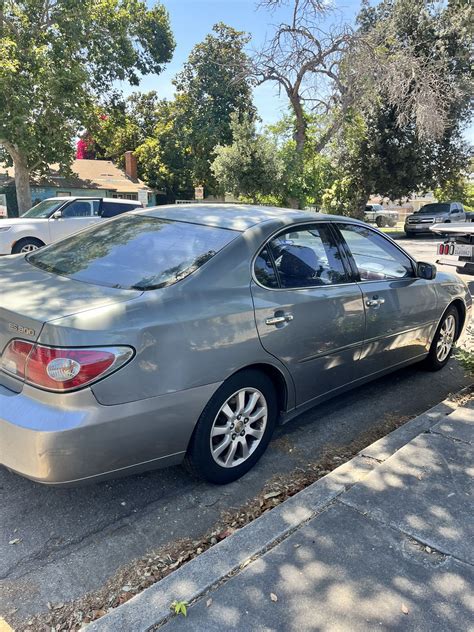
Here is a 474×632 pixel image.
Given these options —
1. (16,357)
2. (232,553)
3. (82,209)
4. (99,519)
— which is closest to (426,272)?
(232,553)

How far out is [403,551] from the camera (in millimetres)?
2395

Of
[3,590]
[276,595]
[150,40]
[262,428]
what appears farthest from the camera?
[150,40]

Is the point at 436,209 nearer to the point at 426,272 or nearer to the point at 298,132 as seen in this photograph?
the point at 298,132

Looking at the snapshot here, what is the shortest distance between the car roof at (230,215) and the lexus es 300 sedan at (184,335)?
1 cm

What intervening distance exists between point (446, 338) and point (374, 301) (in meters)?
1.72

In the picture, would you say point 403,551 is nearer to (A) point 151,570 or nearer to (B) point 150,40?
(A) point 151,570

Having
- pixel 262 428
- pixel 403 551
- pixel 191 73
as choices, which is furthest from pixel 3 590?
pixel 191 73

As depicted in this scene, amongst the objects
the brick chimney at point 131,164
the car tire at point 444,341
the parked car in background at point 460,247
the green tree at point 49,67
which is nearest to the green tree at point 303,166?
the green tree at point 49,67

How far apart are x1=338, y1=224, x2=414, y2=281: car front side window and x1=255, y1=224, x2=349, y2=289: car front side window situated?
0.88 feet

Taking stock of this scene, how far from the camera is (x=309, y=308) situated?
11.2ft

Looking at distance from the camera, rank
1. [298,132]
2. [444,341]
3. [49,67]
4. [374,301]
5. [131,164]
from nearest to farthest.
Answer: [374,301], [444,341], [49,67], [298,132], [131,164]

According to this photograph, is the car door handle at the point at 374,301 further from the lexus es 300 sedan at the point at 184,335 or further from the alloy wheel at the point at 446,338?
the alloy wheel at the point at 446,338

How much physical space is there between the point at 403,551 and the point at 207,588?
3.11 ft

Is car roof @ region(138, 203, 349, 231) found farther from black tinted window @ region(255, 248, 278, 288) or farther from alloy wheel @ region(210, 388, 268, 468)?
alloy wheel @ region(210, 388, 268, 468)
